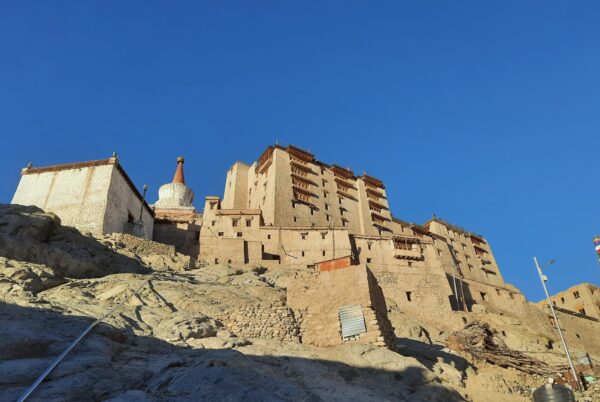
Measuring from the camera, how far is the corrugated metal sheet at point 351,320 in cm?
1711

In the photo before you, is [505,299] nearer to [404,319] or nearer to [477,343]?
[404,319]

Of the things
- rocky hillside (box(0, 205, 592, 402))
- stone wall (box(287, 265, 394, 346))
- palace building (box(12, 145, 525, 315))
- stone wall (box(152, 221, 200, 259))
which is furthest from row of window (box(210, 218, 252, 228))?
stone wall (box(287, 265, 394, 346))

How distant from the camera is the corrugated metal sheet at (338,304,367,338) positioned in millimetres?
17109

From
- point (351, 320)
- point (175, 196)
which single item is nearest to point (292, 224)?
point (175, 196)

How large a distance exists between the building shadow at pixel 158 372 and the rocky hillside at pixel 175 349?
35mm

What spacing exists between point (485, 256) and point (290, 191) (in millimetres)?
28508

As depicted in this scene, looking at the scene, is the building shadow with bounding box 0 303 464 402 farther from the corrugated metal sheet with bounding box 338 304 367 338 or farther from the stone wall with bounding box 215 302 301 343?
the stone wall with bounding box 215 302 301 343

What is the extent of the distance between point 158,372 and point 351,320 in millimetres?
7872

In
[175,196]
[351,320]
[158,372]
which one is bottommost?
[158,372]

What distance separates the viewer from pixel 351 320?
57.3 feet

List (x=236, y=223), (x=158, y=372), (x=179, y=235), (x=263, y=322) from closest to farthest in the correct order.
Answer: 1. (x=158, y=372)
2. (x=263, y=322)
3. (x=179, y=235)
4. (x=236, y=223)

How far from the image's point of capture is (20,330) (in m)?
11.9

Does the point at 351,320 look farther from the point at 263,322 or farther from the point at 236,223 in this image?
the point at 236,223

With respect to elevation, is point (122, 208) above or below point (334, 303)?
above
